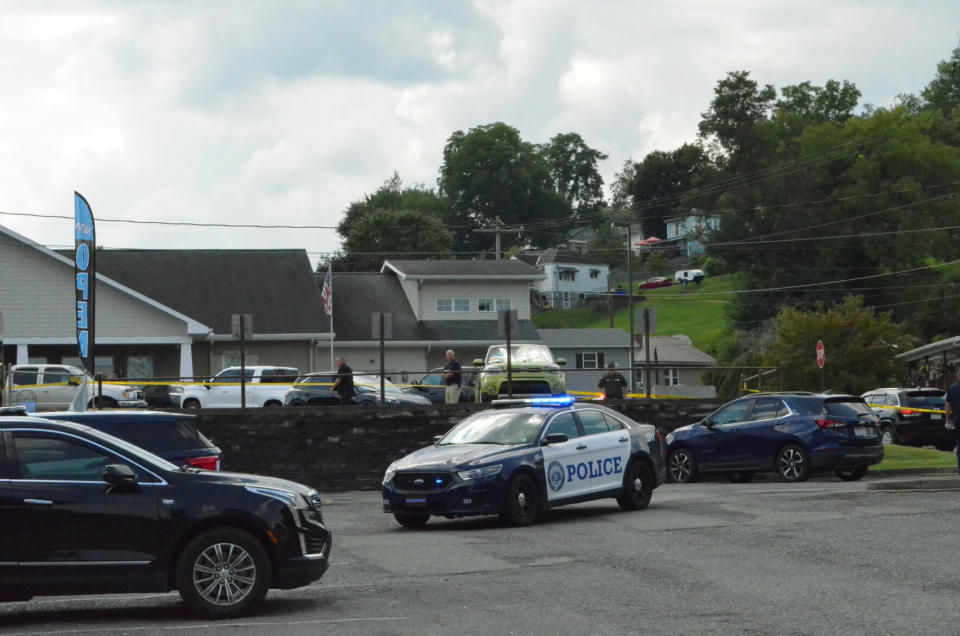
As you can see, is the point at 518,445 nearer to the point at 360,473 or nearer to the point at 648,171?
the point at 360,473

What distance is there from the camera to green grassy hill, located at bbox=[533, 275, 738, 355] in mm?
94688

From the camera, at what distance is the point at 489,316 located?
6000cm

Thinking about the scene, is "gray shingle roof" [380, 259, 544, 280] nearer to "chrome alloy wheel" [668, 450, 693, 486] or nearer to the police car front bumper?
"chrome alloy wheel" [668, 450, 693, 486]

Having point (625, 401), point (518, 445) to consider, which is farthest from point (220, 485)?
point (625, 401)

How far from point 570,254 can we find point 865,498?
10317 centimetres

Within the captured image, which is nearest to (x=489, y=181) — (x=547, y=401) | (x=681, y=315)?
(x=681, y=315)

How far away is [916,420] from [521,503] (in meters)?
21.7

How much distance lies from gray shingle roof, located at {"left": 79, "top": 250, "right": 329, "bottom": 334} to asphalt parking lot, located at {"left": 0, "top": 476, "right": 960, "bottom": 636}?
36.0 m

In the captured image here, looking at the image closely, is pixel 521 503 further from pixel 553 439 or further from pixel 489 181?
pixel 489 181

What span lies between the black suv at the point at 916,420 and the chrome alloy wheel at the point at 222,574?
28.1m

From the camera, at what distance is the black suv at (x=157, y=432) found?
50.8 ft

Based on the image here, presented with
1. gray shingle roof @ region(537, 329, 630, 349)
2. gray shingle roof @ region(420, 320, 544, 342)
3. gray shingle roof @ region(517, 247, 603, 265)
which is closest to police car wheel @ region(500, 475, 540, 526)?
gray shingle roof @ region(420, 320, 544, 342)

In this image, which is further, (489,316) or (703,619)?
(489,316)

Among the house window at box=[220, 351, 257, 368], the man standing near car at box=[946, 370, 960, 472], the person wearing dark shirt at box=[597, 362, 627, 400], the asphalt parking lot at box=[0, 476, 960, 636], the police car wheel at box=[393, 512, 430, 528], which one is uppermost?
the house window at box=[220, 351, 257, 368]
